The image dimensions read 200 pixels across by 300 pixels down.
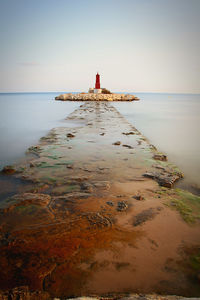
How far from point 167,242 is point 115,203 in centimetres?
78

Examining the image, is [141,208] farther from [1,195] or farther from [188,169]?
[188,169]

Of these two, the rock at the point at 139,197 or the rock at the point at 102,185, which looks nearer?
the rock at the point at 139,197

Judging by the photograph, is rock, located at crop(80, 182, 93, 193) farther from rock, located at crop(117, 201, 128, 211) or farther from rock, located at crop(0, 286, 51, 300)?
rock, located at crop(0, 286, 51, 300)

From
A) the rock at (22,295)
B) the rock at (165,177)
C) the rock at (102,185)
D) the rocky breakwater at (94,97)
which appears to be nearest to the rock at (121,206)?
the rock at (102,185)

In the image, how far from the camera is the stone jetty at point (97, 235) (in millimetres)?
1271

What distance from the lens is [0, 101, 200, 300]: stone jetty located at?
4.17 ft

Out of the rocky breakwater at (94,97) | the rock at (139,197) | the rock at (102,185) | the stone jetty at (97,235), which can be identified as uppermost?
the rocky breakwater at (94,97)

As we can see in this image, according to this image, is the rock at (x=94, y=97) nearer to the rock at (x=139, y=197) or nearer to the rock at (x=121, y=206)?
the rock at (x=139, y=197)

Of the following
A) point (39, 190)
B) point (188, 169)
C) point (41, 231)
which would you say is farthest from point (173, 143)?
point (41, 231)

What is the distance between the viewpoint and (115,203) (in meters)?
2.29

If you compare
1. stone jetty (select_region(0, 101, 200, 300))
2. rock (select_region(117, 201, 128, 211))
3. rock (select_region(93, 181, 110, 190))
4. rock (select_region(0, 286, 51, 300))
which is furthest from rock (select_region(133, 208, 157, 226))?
rock (select_region(0, 286, 51, 300))

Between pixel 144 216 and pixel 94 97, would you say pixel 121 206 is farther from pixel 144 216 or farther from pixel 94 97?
pixel 94 97

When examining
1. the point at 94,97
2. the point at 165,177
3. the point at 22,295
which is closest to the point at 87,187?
the point at 165,177

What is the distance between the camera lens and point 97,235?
1733 millimetres
